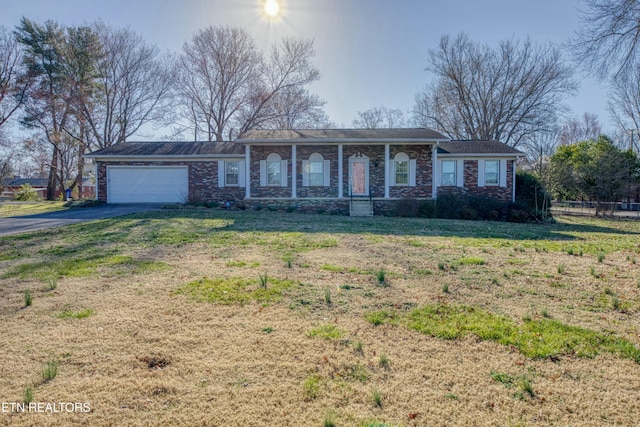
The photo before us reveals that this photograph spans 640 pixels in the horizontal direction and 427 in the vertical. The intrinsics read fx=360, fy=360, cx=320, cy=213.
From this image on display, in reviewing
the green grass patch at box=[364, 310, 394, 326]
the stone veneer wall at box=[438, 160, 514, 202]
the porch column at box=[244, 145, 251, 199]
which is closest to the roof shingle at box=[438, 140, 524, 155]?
the stone veneer wall at box=[438, 160, 514, 202]

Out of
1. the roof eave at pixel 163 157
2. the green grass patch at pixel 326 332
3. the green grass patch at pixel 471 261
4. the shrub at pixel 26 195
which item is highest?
the roof eave at pixel 163 157

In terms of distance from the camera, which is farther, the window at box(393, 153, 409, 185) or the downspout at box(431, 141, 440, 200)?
the window at box(393, 153, 409, 185)

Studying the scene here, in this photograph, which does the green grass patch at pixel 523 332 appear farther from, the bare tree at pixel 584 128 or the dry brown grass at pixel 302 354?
the bare tree at pixel 584 128

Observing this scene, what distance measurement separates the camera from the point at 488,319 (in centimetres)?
376

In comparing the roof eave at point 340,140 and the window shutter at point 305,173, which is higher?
the roof eave at point 340,140

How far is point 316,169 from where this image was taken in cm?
1794

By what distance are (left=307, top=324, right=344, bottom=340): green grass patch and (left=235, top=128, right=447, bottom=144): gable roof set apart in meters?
13.8

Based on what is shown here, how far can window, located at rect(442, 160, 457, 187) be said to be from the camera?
1870 centimetres

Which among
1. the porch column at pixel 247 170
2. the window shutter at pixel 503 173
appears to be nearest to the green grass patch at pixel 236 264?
the porch column at pixel 247 170

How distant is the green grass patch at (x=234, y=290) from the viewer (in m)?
4.35

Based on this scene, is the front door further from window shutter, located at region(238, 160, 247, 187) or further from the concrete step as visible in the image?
window shutter, located at region(238, 160, 247, 187)

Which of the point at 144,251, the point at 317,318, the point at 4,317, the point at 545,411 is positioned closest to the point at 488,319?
the point at 545,411

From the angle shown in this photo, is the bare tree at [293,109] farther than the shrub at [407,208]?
Yes

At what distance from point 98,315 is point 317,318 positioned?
2329mm
